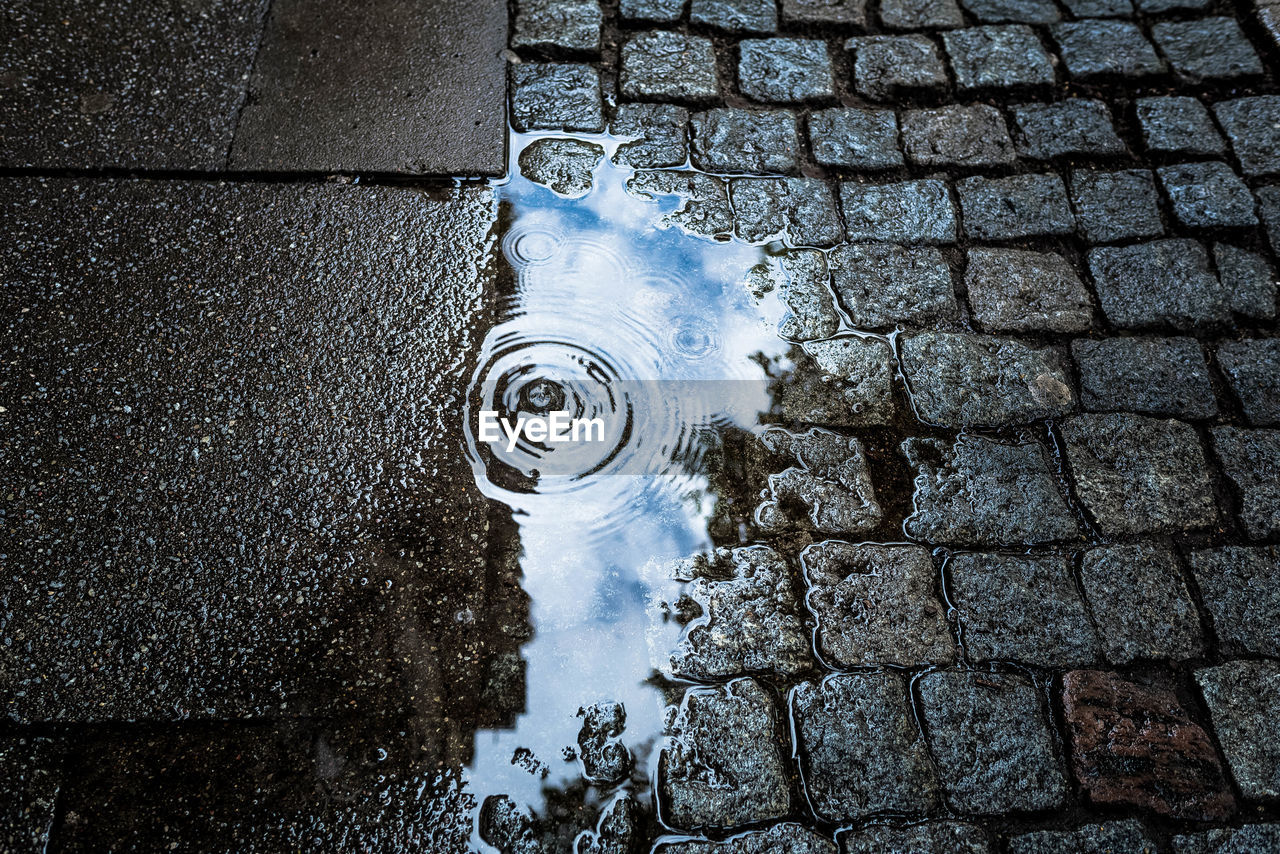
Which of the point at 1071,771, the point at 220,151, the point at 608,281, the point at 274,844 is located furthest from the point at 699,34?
the point at 274,844

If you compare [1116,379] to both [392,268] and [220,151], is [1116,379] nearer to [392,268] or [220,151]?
[392,268]

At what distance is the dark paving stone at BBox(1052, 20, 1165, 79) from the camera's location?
10.8 ft

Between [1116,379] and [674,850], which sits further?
[1116,379]

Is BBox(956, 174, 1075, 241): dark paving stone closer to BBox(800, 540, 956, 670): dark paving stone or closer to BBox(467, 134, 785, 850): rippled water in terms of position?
BBox(467, 134, 785, 850): rippled water

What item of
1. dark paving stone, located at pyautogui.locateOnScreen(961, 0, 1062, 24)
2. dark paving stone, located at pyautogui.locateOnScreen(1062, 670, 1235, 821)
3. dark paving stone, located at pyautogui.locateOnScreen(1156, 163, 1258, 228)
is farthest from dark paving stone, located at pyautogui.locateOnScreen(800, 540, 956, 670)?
dark paving stone, located at pyautogui.locateOnScreen(961, 0, 1062, 24)

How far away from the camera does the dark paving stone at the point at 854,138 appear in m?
3.05

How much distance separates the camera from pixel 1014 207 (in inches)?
117

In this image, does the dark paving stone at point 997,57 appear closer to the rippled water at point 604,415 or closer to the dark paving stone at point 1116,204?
the dark paving stone at point 1116,204

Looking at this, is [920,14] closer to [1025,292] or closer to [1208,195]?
[1208,195]

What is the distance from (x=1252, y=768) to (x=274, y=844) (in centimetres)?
Answer: 244

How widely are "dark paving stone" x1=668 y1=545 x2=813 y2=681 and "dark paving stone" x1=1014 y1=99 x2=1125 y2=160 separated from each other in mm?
2076

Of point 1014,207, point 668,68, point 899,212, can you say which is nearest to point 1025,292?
point 1014,207

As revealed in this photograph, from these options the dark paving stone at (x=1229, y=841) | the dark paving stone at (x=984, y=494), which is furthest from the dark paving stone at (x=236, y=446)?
the dark paving stone at (x=1229, y=841)

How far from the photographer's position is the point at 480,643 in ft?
6.93
